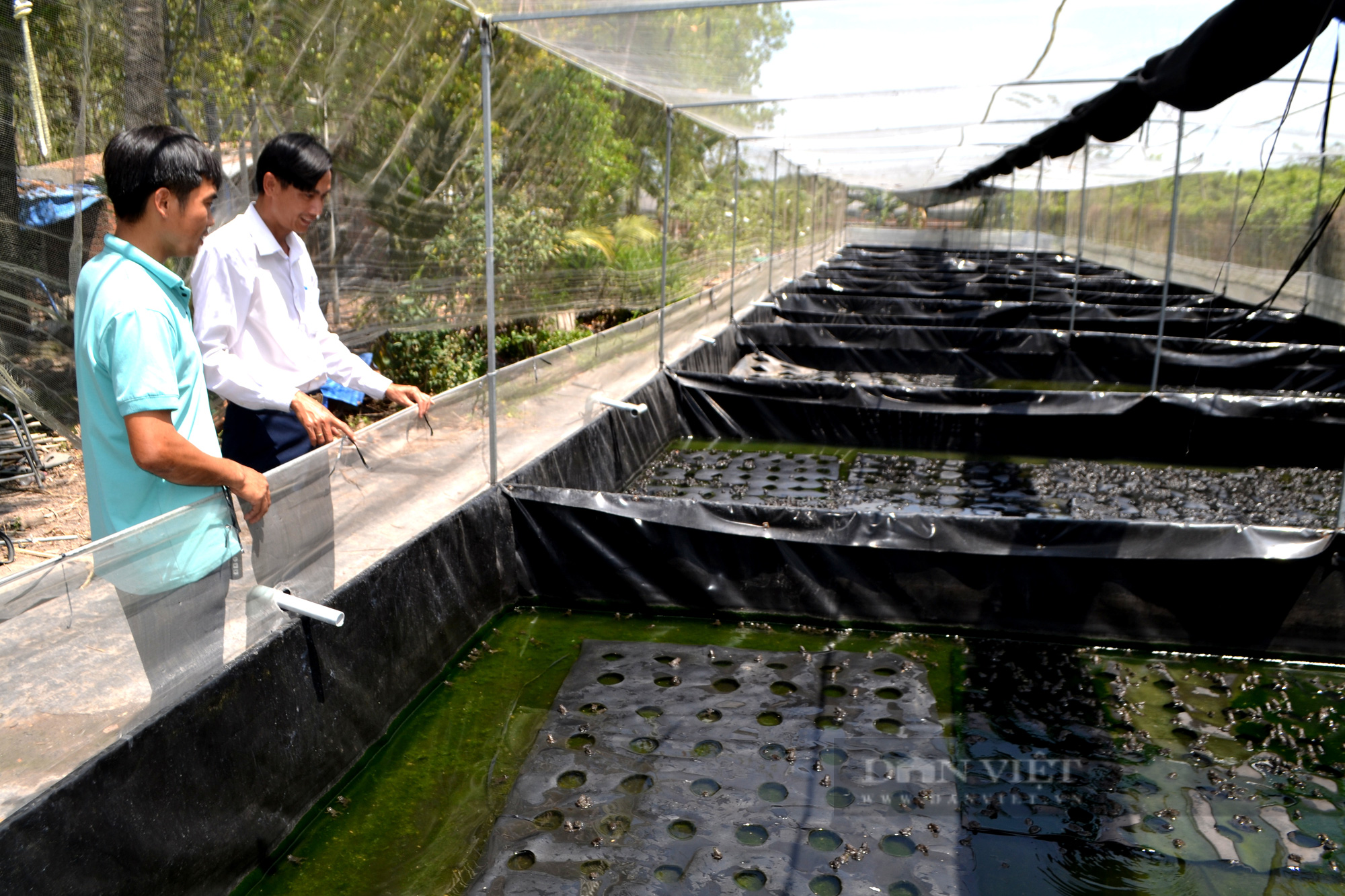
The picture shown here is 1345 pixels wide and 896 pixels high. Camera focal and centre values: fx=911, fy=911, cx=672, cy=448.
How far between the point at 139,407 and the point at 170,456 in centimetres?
12

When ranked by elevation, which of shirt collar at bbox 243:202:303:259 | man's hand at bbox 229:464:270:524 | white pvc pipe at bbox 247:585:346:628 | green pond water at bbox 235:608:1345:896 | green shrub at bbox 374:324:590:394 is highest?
shirt collar at bbox 243:202:303:259

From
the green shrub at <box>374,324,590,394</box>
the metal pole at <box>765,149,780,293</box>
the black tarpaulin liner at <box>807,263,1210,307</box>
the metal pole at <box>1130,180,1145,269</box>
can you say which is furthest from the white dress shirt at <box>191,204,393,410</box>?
the metal pole at <box>1130,180,1145,269</box>

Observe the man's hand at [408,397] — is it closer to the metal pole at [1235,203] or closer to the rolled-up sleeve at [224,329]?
the rolled-up sleeve at [224,329]

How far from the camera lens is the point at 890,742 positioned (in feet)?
9.48

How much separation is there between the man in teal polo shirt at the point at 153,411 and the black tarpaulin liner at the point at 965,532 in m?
1.83

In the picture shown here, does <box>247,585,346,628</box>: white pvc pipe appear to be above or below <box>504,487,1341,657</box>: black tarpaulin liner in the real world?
above

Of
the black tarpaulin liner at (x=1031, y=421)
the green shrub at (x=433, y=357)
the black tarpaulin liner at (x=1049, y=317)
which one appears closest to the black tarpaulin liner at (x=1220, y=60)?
the black tarpaulin liner at (x=1031, y=421)

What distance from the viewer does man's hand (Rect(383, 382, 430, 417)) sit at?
9.64ft

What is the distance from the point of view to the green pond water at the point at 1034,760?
2.35 m

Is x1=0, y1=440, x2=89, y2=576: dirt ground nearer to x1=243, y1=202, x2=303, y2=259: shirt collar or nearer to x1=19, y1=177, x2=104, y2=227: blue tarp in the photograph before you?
x1=19, y1=177, x2=104, y2=227: blue tarp

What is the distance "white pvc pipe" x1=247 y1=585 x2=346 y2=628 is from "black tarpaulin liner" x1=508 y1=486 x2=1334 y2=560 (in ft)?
4.95

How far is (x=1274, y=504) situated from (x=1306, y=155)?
7.52 metres

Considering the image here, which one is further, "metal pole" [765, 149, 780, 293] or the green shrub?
"metal pole" [765, 149, 780, 293]

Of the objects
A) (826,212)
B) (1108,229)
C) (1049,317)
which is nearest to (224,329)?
(1049,317)
